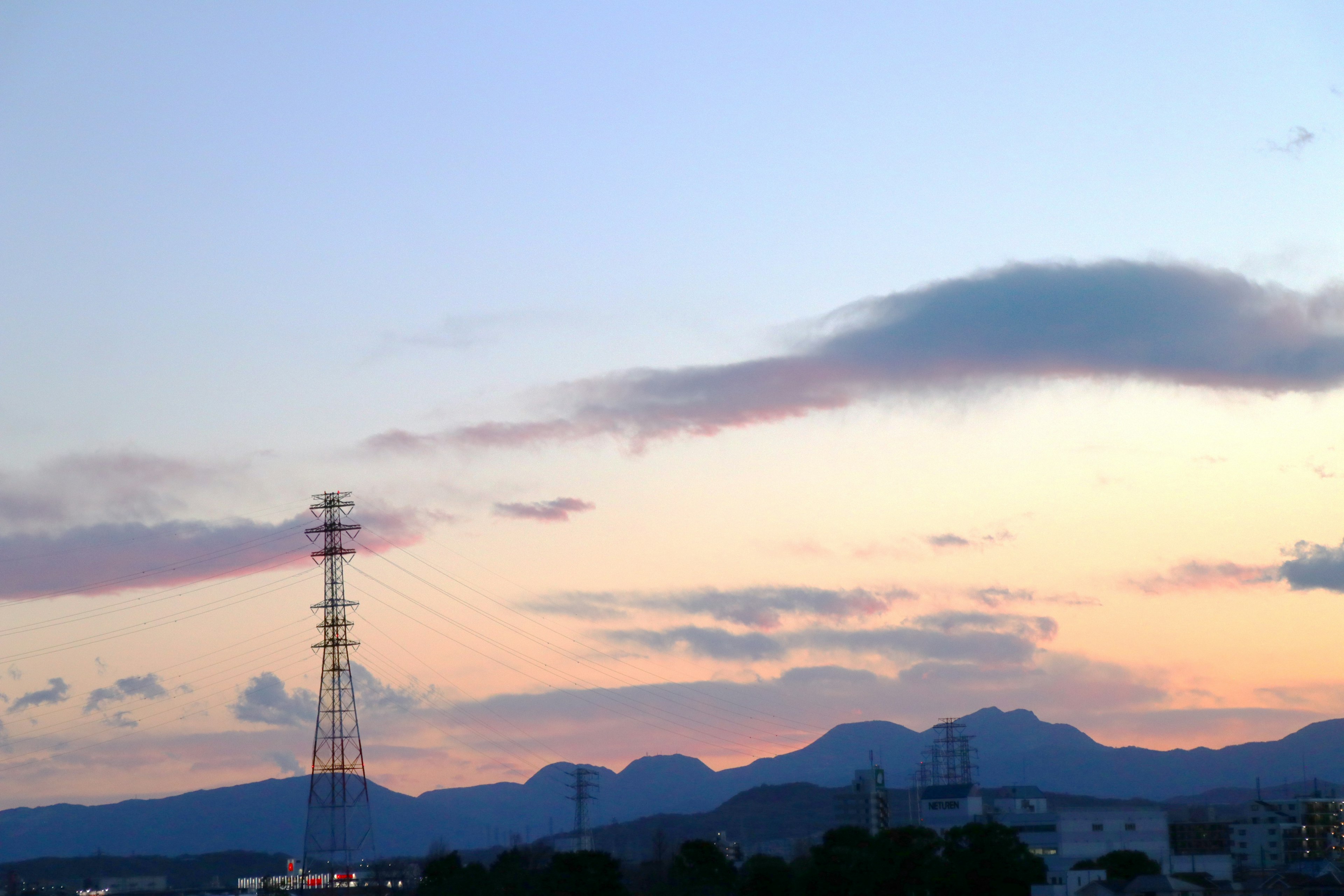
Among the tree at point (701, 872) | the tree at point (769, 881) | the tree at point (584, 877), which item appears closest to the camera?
the tree at point (769, 881)

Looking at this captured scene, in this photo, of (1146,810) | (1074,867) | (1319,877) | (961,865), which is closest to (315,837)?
(961,865)

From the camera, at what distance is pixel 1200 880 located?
444ft

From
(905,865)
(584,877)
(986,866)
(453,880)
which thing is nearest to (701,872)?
(584,877)

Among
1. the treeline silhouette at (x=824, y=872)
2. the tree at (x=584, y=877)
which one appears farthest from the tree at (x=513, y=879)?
the tree at (x=584, y=877)

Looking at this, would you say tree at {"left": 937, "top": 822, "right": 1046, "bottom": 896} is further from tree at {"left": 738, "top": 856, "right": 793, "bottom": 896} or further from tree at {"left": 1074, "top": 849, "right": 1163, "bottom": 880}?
tree at {"left": 1074, "top": 849, "right": 1163, "bottom": 880}

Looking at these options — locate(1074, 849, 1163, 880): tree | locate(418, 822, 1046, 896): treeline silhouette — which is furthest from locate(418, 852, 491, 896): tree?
locate(1074, 849, 1163, 880): tree

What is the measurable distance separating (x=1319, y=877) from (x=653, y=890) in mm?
74229

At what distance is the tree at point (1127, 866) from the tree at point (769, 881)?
4064cm

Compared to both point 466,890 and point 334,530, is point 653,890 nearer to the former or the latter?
point 466,890

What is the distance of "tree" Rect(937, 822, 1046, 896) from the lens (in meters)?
101

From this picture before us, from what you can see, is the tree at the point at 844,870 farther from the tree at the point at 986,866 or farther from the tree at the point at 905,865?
the tree at the point at 986,866

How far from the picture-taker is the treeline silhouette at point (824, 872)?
4023 inches

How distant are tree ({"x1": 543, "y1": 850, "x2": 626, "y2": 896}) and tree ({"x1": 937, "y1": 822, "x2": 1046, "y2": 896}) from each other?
91.2 feet

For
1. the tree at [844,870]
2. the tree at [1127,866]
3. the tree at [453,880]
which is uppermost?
the tree at [844,870]
